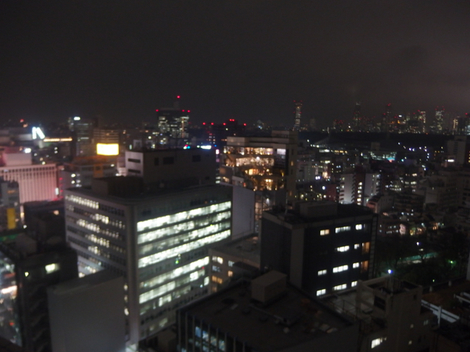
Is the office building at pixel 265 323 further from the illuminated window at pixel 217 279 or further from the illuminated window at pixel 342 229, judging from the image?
the illuminated window at pixel 217 279

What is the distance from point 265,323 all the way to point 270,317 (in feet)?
0.71

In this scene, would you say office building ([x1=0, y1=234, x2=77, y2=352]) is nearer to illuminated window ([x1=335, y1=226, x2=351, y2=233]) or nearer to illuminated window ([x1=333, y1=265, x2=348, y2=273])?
illuminated window ([x1=333, y1=265, x2=348, y2=273])

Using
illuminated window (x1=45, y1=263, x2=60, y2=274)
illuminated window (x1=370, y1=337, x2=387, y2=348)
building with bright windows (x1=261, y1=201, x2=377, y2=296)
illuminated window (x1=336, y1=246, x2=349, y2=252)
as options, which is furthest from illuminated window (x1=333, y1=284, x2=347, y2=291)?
illuminated window (x1=45, y1=263, x2=60, y2=274)

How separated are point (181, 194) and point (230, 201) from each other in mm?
3175

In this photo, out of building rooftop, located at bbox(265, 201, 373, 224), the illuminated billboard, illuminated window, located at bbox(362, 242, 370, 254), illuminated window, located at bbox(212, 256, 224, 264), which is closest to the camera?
building rooftop, located at bbox(265, 201, 373, 224)

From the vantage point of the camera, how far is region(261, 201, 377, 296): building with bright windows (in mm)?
9953

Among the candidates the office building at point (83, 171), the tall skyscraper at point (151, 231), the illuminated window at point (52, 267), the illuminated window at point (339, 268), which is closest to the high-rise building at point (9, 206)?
the office building at point (83, 171)

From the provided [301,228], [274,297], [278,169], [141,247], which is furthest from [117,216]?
[278,169]

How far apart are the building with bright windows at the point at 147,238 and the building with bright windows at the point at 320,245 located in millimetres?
6182

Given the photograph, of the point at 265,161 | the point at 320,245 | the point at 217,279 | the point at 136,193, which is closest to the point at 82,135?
the point at 265,161

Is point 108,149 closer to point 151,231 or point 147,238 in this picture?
point 151,231

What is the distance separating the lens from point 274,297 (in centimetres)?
752

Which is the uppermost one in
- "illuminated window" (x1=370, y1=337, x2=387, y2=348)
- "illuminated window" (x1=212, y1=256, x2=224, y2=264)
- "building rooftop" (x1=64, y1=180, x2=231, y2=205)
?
"building rooftop" (x1=64, y1=180, x2=231, y2=205)

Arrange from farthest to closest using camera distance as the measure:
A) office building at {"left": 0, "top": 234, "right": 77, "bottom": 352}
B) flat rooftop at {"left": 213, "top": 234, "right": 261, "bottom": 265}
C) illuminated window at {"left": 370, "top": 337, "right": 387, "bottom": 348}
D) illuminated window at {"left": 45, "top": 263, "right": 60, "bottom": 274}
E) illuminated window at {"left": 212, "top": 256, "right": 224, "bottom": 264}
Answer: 1. illuminated window at {"left": 212, "top": 256, "right": 224, "bottom": 264}
2. flat rooftop at {"left": 213, "top": 234, "right": 261, "bottom": 265}
3. illuminated window at {"left": 45, "top": 263, "right": 60, "bottom": 274}
4. office building at {"left": 0, "top": 234, "right": 77, "bottom": 352}
5. illuminated window at {"left": 370, "top": 337, "right": 387, "bottom": 348}
